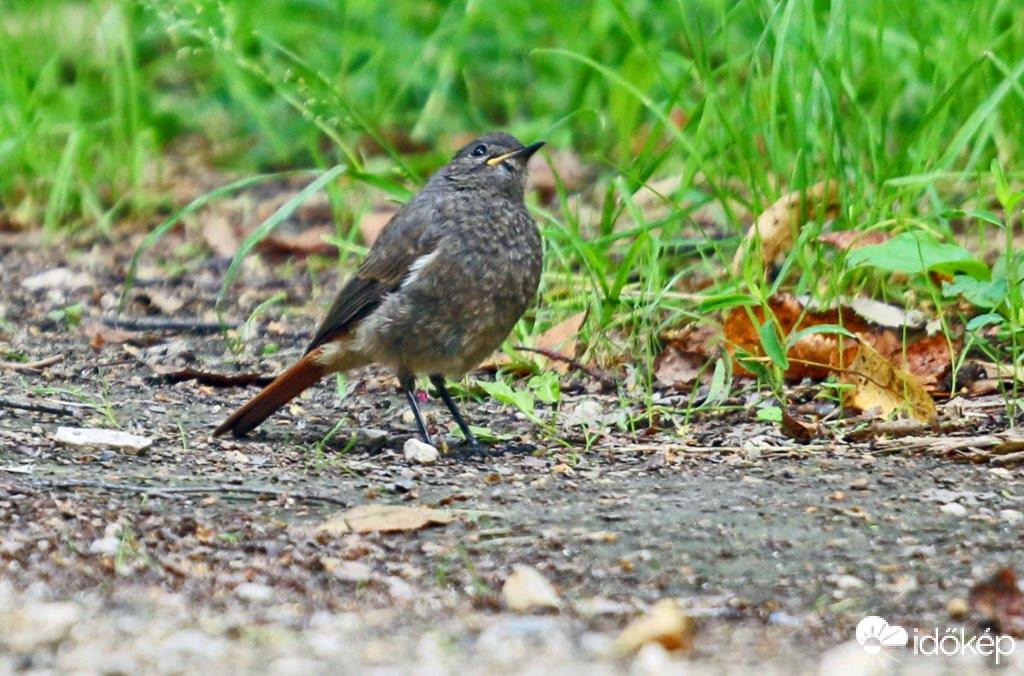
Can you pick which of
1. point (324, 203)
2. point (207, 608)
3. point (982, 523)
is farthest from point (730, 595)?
point (324, 203)

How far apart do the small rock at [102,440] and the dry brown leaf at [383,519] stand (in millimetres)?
850

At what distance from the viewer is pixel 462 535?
3.74m

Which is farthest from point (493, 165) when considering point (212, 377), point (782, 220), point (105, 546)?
point (105, 546)

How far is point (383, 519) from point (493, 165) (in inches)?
69.1

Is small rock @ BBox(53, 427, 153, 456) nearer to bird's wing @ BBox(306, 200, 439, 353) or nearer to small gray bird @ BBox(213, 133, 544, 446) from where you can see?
small gray bird @ BBox(213, 133, 544, 446)

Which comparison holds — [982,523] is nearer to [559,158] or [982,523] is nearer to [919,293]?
[919,293]

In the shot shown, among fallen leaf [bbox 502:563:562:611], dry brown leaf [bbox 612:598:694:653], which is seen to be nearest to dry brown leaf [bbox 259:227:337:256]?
fallen leaf [bbox 502:563:562:611]

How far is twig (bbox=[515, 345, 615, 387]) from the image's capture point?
5082mm

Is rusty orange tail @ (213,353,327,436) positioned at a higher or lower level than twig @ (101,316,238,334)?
higher

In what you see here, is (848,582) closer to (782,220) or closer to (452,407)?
(452,407)

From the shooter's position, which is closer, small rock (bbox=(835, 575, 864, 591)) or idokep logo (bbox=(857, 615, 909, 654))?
idokep logo (bbox=(857, 615, 909, 654))

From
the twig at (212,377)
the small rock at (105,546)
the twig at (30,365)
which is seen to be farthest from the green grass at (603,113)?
the small rock at (105,546)

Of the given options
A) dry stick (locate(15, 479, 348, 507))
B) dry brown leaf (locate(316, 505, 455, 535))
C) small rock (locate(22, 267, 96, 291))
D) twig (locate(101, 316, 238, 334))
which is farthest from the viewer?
small rock (locate(22, 267, 96, 291))

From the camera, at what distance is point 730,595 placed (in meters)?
A: 3.37
